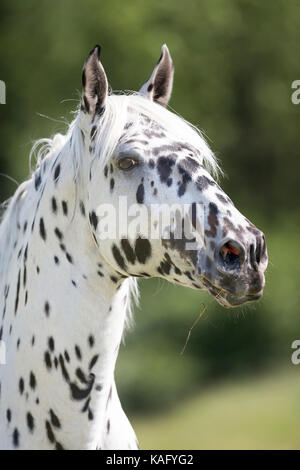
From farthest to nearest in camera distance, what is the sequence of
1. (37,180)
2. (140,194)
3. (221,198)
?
(37,180), (140,194), (221,198)

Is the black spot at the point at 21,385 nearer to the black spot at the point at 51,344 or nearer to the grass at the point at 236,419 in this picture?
the black spot at the point at 51,344

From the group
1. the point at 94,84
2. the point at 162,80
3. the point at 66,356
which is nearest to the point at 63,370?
the point at 66,356

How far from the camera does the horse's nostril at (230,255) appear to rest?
226 centimetres

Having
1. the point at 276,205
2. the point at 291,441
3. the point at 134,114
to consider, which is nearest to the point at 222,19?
the point at 276,205

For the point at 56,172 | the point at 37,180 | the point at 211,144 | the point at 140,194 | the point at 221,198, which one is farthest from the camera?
the point at 211,144

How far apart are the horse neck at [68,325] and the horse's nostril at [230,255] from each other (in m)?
0.48

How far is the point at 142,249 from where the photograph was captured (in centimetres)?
257

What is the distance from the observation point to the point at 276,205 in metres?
10.0

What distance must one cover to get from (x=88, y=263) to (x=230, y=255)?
56 centimetres

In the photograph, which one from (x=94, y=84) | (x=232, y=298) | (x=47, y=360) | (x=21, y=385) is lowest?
(x=21, y=385)

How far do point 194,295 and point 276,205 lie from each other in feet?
6.46

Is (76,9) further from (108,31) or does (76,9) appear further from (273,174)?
(273,174)

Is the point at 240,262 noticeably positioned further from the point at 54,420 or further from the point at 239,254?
the point at 54,420

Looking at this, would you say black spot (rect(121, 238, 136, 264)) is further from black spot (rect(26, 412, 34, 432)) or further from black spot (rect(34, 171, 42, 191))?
black spot (rect(26, 412, 34, 432))
